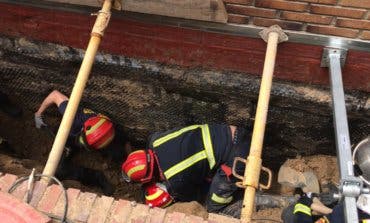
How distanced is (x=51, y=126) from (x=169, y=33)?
7.83 ft

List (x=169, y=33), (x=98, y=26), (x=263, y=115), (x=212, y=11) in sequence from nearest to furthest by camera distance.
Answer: (x=263, y=115) < (x=98, y=26) < (x=212, y=11) < (x=169, y=33)

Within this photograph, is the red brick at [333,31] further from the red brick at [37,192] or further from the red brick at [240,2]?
the red brick at [37,192]

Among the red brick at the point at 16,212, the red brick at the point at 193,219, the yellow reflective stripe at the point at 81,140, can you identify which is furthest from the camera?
the yellow reflective stripe at the point at 81,140

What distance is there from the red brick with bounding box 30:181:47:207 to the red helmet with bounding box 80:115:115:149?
1925 millimetres

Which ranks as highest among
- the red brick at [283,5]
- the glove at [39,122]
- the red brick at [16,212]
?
the red brick at [283,5]

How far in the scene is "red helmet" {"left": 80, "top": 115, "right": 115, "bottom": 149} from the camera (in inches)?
181

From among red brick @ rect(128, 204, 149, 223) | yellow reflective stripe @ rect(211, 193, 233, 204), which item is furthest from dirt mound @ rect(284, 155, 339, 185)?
red brick @ rect(128, 204, 149, 223)

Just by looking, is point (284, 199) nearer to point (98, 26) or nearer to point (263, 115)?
point (263, 115)

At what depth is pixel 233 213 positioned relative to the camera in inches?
173

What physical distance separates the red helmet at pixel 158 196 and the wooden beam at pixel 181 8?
6.02ft

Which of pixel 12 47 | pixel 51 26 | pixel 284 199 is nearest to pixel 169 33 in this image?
pixel 51 26

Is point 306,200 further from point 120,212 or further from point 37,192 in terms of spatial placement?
point 37,192

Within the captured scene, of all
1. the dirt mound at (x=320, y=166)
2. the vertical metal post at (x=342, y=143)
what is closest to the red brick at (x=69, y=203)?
the vertical metal post at (x=342, y=143)

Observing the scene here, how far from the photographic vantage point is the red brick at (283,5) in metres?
3.12
